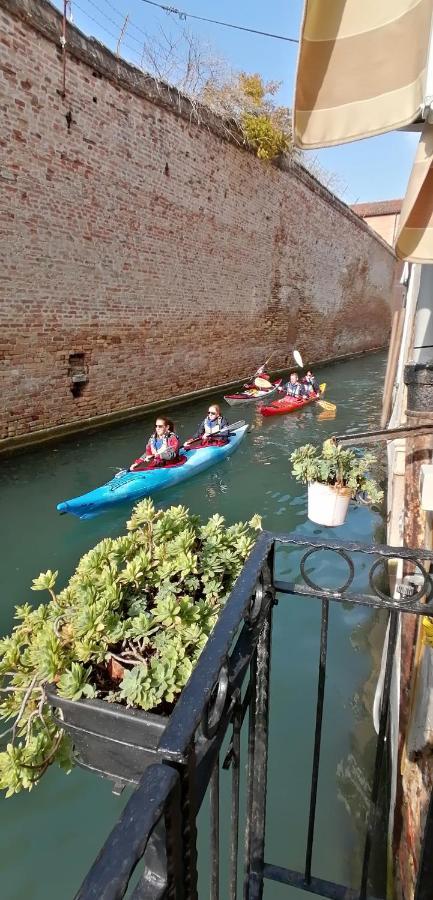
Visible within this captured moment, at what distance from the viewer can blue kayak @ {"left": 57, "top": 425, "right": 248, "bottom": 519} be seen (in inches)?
253

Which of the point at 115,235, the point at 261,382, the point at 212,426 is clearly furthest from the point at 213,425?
the point at 261,382

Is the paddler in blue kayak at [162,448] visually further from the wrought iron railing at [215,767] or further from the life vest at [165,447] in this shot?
the wrought iron railing at [215,767]

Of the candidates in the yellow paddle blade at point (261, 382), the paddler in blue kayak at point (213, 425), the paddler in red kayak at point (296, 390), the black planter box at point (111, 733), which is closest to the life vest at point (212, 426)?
the paddler in blue kayak at point (213, 425)

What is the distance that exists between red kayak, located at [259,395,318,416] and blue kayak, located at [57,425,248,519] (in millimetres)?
3457

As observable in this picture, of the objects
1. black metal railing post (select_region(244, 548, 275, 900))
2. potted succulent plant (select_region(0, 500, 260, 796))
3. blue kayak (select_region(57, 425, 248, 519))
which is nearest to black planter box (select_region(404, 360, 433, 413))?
potted succulent plant (select_region(0, 500, 260, 796))

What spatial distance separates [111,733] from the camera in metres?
1.88

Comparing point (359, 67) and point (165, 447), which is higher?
point (359, 67)

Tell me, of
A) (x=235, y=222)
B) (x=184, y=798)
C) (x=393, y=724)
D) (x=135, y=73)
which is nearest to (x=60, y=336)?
(x=135, y=73)

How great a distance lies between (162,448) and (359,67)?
21.4ft

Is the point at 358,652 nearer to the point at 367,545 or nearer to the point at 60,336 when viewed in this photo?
the point at 367,545

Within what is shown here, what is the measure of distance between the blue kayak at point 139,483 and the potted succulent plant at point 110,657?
4.24 meters

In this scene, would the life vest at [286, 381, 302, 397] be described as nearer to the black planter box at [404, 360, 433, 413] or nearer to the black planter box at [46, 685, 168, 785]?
the black planter box at [404, 360, 433, 413]

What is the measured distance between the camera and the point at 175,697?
6.26 feet

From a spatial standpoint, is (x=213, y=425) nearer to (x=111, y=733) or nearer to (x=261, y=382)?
(x=261, y=382)
